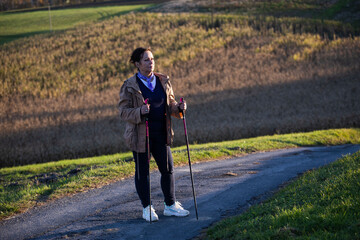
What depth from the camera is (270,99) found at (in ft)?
122

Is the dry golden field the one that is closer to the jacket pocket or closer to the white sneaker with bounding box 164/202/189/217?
the white sneaker with bounding box 164/202/189/217

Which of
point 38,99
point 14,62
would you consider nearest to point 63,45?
point 14,62

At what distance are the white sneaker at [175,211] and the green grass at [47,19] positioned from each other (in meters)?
37.6

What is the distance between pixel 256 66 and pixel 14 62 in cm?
2317

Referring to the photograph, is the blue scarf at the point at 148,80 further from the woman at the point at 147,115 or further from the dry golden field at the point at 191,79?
the dry golden field at the point at 191,79

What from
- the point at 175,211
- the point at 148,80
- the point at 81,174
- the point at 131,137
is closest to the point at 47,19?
the point at 81,174

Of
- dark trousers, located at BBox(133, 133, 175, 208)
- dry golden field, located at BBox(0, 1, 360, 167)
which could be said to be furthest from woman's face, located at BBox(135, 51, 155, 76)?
dry golden field, located at BBox(0, 1, 360, 167)

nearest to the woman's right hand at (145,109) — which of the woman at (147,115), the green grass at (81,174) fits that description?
the woman at (147,115)

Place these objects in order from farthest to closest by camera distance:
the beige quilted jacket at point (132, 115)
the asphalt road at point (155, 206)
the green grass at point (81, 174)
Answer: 1. the green grass at point (81, 174)
2. the beige quilted jacket at point (132, 115)
3. the asphalt road at point (155, 206)

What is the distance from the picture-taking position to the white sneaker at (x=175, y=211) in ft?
28.0

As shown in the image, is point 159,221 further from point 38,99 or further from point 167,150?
point 38,99

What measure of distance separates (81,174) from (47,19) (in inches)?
1957

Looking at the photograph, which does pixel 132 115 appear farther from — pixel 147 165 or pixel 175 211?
pixel 175 211

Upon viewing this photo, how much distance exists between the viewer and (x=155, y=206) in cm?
955
